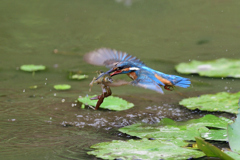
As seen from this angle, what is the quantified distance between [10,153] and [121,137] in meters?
0.66

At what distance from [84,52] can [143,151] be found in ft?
9.04

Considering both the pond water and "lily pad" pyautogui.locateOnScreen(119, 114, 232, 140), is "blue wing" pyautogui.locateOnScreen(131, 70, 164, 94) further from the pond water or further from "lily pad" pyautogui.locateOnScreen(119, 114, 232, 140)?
the pond water

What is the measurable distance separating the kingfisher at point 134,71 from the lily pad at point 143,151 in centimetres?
31

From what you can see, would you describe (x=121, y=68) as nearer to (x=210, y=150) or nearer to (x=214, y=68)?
(x=210, y=150)

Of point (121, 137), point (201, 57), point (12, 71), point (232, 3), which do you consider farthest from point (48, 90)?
point (232, 3)

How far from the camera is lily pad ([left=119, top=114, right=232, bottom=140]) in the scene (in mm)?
2340

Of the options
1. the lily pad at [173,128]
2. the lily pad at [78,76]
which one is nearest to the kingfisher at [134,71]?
the lily pad at [173,128]

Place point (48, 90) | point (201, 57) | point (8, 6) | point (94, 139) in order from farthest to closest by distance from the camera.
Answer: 1. point (8, 6)
2. point (201, 57)
3. point (48, 90)
4. point (94, 139)

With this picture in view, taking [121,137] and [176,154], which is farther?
[121,137]

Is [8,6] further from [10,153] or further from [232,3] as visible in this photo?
[10,153]

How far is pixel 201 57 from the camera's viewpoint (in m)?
4.45

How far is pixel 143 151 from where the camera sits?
2.00 metres

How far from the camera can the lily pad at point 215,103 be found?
2873 mm

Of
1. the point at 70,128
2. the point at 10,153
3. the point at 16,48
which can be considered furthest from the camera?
the point at 16,48
